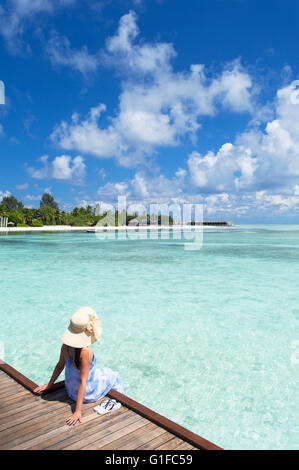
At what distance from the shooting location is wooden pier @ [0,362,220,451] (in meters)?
2.36

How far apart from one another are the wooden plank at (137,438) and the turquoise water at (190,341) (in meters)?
1.32

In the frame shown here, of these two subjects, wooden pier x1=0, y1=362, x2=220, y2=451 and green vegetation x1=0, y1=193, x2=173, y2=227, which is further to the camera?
green vegetation x1=0, y1=193, x2=173, y2=227

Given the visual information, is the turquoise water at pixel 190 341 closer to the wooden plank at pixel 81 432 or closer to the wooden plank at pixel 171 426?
the wooden plank at pixel 171 426

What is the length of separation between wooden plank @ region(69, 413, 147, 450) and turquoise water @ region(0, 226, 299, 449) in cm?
132

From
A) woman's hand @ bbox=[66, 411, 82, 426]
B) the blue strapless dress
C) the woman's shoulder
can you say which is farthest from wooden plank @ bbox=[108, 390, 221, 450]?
the woman's shoulder

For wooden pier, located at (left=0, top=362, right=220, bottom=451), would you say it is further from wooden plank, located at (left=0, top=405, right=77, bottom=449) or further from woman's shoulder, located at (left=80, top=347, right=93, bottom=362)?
woman's shoulder, located at (left=80, top=347, right=93, bottom=362)

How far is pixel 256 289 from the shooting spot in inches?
424

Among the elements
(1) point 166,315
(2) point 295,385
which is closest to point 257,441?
(2) point 295,385

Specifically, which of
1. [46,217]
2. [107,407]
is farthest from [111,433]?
[46,217]

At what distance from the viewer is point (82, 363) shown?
2773 millimetres

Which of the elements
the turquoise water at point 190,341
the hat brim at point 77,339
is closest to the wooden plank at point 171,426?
the hat brim at point 77,339

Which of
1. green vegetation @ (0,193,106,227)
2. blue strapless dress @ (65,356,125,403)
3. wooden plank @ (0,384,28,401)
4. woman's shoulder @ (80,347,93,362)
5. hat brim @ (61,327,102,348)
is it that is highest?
green vegetation @ (0,193,106,227)
